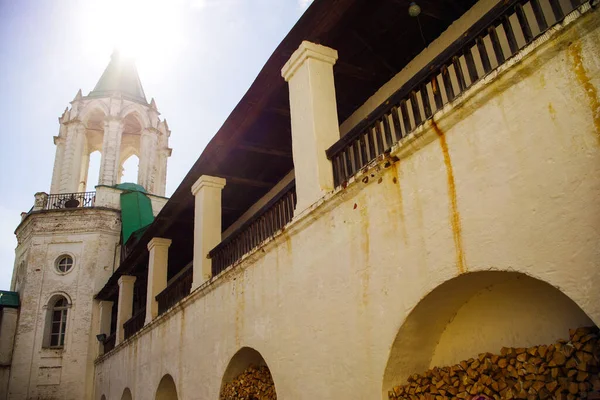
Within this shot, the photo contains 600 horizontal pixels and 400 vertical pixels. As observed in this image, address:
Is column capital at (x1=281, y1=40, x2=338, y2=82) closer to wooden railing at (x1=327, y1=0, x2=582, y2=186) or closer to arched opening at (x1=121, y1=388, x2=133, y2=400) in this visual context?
wooden railing at (x1=327, y1=0, x2=582, y2=186)

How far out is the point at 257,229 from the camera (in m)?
8.14

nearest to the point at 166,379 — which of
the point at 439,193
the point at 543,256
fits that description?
the point at 439,193

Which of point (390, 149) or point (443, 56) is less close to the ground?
point (443, 56)

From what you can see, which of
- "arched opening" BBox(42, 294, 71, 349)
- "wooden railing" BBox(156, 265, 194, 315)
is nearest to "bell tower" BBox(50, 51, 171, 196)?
"arched opening" BBox(42, 294, 71, 349)

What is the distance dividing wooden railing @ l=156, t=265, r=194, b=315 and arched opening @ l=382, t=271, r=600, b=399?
21.0 ft

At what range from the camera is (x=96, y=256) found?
20.5 metres

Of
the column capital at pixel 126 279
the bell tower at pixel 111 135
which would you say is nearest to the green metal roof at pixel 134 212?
the bell tower at pixel 111 135

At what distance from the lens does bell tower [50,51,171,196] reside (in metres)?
22.9

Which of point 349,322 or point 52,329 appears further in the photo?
point 52,329

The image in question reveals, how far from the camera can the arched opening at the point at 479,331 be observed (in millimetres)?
4148

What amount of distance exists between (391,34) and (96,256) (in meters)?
17.0

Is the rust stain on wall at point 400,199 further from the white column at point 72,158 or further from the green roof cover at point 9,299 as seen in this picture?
the white column at point 72,158

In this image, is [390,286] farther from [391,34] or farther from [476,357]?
[391,34]

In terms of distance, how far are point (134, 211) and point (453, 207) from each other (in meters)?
18.6
